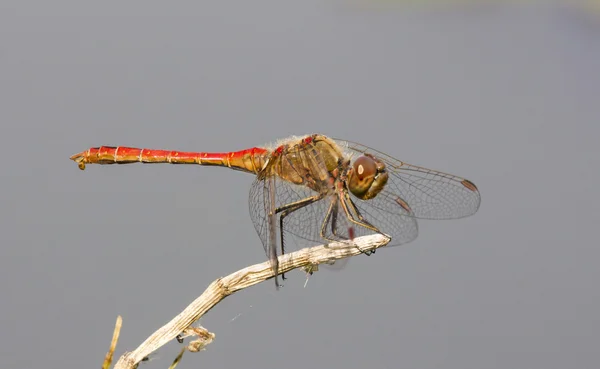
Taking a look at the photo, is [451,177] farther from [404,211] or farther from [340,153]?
[340,153]

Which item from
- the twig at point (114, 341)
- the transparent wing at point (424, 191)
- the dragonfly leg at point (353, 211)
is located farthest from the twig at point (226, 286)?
the transparent wing at point (424, 191)

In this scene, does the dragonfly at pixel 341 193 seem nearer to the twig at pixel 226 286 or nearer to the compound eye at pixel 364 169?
the compound eye at pixel 364 169

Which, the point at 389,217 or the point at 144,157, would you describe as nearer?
the point at 389,217

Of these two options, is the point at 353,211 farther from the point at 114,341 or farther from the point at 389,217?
the point at 114,341

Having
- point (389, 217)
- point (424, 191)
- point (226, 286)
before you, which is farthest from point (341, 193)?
point (226, 286)

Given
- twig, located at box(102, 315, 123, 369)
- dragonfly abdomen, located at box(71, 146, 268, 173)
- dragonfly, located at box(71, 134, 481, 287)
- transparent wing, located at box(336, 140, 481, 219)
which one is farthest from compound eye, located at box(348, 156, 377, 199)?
twig, located at box(102, 315, 123, 369)

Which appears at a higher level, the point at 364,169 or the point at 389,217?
the point at 364,169

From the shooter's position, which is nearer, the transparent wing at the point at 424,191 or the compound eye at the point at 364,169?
the compound eye at the point at 364,169

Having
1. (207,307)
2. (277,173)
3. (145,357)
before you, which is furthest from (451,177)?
(145,357)
